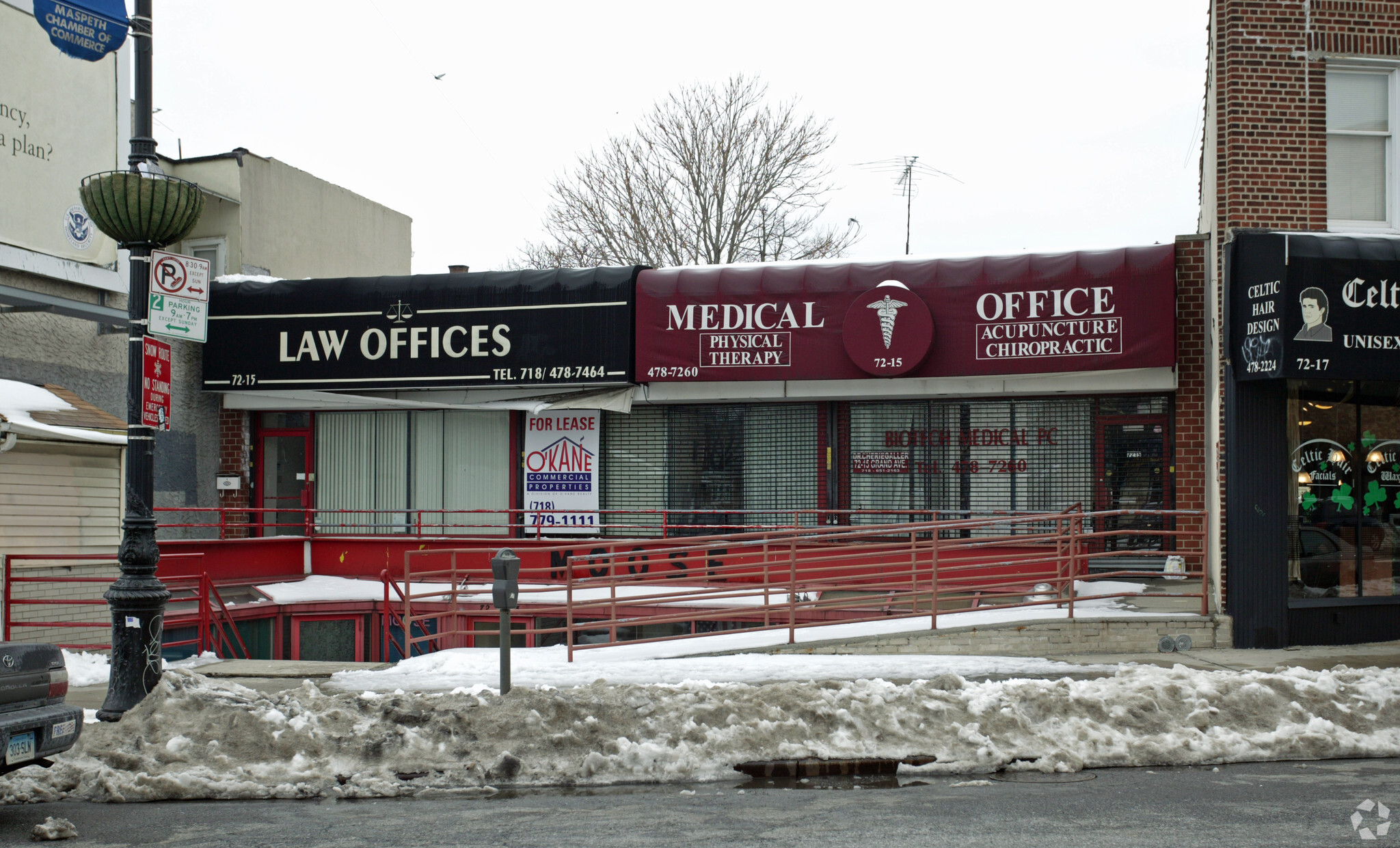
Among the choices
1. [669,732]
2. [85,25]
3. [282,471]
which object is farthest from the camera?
[282,471]

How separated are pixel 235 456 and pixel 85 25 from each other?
12.9 m

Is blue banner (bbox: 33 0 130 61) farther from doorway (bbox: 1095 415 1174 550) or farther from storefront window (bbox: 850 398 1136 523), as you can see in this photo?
doorway (bbox: 1095 415 1174 550)

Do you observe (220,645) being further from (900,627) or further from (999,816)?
(999,816)

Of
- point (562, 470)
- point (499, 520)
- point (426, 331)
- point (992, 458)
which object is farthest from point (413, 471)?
point (992, 458)

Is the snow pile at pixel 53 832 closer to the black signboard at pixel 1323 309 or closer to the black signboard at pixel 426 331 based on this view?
the black signboard at pixel 1323 309

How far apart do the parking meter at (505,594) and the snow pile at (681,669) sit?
759mm

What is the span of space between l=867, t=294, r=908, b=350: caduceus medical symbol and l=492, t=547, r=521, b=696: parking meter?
31.0 ft

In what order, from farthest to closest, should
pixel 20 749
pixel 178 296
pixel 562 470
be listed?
1. pixel 562 470
2. pixel 178 296
3. pixel 20 749

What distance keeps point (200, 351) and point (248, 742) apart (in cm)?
1429

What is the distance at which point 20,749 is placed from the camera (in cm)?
672

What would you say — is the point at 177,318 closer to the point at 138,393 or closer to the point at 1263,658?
the point at 138,393

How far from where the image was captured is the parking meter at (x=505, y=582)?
9.11 meters

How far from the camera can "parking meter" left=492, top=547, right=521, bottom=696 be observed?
906cm

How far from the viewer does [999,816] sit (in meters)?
6.71
